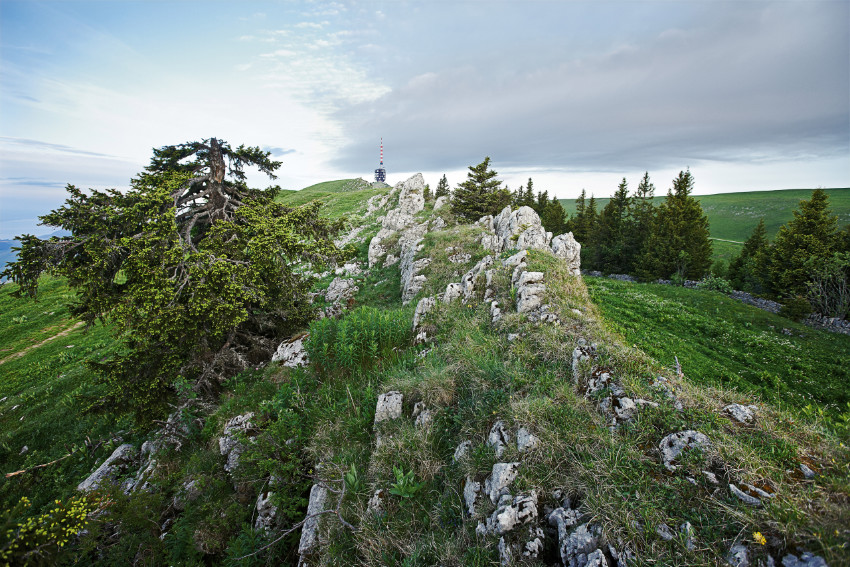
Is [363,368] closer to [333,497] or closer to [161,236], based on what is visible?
[333,497]

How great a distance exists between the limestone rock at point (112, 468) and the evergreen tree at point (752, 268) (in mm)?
49526

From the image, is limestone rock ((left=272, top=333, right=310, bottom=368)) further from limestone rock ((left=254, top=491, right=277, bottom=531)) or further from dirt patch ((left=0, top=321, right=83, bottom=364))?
dirt patch ((left=0, top=321, right=83, bottom=364))

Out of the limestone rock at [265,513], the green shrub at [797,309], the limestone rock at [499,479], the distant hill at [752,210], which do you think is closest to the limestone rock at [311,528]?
the limestone rock at [265,513]

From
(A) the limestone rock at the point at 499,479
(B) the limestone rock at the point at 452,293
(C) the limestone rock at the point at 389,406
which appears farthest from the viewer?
(B) the limestone rock at the point at 452,293

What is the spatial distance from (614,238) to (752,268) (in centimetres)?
1658

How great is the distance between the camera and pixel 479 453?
440cm

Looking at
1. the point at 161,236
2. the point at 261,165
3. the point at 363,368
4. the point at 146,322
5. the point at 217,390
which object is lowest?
the point at 217,390

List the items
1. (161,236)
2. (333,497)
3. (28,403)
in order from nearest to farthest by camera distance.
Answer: (333,497) → (161,236) → (28,403)

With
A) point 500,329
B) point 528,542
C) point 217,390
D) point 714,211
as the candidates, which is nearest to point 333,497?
point 528,542

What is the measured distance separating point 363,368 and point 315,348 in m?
1.85

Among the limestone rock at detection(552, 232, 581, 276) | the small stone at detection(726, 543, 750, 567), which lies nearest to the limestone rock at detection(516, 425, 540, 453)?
the small stone at detection(726, 543, 750, 567)

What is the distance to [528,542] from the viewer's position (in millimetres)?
3256

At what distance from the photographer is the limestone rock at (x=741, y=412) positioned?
4.01 meters

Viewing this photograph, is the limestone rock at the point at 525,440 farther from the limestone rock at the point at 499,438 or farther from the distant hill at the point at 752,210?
the distant hill at the point at 752,210
